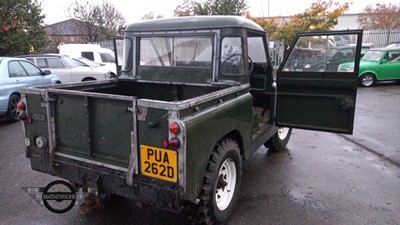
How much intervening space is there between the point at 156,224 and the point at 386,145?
5036 millimetres

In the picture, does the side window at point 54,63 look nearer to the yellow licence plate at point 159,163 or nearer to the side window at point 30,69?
the side window at point 30,69

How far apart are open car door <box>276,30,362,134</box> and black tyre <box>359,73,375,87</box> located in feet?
37.1

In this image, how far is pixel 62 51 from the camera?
15461 millimetres

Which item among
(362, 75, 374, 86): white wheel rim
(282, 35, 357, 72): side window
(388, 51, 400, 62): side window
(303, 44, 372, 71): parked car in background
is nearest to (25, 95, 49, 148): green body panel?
(282, 35, 357, 72): side window

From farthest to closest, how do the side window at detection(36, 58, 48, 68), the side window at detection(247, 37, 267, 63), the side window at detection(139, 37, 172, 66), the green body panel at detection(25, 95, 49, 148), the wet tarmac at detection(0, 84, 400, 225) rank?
1. the side window at detection(36, 58, 48, 68)
2. the side window at detection(247, 37, 267, 63)
3. the side window at detection(139, 37, 172, 66)
4. the wet tarmac at detection(0, 84, 400, 225)
5. the green body panel at detection(25, 95, 49, 148)

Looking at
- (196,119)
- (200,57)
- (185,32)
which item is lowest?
(196,119)

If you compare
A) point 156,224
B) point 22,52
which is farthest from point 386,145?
point 22,52

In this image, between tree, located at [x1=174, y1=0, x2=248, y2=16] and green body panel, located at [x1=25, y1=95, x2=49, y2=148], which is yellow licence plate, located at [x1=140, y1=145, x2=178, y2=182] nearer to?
green body panel, located at [x1=25, y1=95, x2=49, y2=148]

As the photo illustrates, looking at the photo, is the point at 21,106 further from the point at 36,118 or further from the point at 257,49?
the point at 257,49

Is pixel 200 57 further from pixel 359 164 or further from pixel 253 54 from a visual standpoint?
pixel 359 164

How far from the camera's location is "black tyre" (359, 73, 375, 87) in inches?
554

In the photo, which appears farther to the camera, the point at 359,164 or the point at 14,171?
the point at 359,164

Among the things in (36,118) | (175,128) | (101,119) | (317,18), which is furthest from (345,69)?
(317,18)

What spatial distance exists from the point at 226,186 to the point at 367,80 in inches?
522
